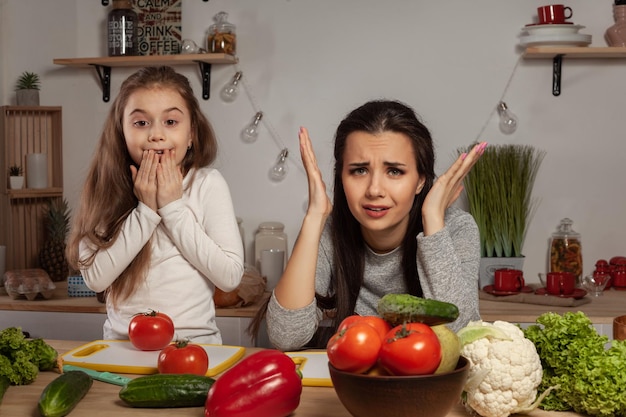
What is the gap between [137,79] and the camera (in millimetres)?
2012

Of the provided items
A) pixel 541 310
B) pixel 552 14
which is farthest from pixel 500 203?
pixel 552 14

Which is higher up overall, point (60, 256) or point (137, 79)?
point (137, 79)

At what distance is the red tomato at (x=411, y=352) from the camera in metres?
1.04

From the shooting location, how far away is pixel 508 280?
2.92 m

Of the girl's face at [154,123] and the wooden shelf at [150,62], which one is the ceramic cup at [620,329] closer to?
the girl's face at [154,123]

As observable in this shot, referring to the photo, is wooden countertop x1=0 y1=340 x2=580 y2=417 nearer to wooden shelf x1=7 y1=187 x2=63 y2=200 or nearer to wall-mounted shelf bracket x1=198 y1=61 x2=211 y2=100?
wooden shelf x1=7 y1=187 x2=63 y2=200

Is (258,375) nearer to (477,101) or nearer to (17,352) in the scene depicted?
(17,352)

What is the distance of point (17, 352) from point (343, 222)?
811mm

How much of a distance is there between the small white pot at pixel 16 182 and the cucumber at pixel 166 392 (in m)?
2.02

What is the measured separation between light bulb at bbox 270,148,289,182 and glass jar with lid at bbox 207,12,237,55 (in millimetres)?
453

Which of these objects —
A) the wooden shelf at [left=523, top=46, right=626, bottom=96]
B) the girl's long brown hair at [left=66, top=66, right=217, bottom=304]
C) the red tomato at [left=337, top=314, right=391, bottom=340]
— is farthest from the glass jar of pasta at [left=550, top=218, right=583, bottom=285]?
the red tomato at [left=337, top=314, right=391, bottom=340]

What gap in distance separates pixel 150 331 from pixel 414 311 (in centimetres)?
67

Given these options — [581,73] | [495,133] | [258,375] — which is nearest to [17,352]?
[258,375]

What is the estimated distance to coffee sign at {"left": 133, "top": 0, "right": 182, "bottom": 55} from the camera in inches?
132
